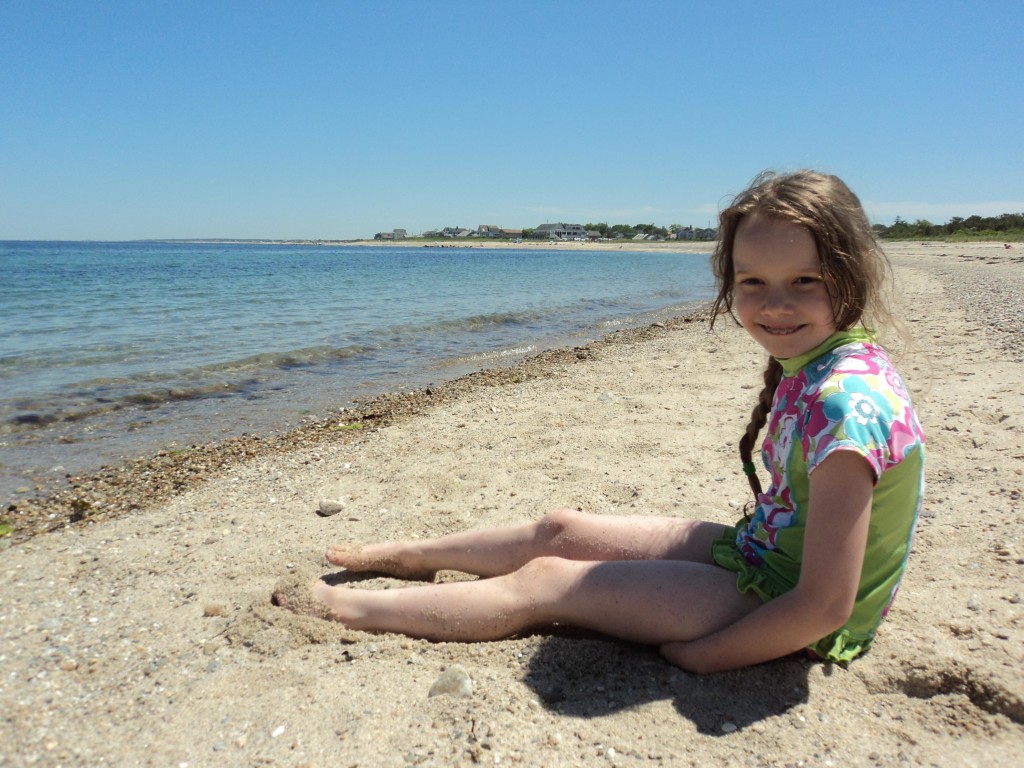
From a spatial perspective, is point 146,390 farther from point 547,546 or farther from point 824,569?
point 824,569

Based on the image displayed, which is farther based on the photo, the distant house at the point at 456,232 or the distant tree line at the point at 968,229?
the distant house at the point at 456,232

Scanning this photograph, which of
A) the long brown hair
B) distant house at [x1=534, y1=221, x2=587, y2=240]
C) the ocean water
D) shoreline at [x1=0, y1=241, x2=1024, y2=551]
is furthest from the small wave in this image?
distant house at [x1=534, y1=221, x2=587, y2=240]

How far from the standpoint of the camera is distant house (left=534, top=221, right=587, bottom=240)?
143 metres

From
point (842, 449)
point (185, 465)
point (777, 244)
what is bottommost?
point (185, 465)

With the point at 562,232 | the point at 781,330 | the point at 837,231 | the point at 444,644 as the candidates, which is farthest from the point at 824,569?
the point at 562,232

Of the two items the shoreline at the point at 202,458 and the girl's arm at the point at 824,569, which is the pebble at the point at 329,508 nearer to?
the shoreline at the point at 202,458

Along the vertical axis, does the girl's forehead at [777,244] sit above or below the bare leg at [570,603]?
above

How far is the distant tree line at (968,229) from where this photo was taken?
42.9m

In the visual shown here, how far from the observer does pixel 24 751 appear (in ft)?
5.88

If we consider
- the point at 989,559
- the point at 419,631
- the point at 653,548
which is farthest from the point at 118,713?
the point at 989,559

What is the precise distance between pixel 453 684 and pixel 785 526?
42.8 inches

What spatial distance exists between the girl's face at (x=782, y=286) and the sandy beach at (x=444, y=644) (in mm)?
533

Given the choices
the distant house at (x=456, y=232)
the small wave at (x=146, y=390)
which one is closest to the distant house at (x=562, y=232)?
the distant house at (x=456, y=232)

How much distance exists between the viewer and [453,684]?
6.50 feet
